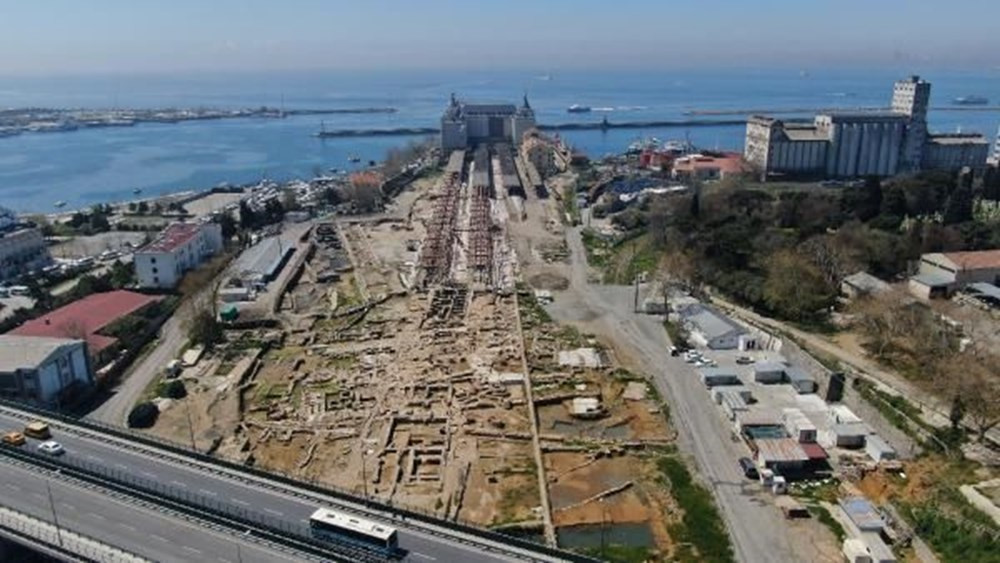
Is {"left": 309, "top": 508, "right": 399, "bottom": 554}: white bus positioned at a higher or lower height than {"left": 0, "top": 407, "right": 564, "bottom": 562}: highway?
higher

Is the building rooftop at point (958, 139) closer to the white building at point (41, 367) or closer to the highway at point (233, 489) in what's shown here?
the highway at point (233, 489)

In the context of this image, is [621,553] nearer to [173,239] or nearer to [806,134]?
[173,239]

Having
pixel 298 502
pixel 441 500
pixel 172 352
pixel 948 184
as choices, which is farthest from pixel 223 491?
pixel 948 184

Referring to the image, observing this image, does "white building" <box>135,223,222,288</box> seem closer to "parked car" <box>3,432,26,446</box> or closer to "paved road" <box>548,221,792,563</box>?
"parked car" <box>3,432,26,446</box>

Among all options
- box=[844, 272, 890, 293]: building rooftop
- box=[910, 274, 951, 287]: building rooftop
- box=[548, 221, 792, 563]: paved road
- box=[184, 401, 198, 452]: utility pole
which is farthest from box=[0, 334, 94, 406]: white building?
box=[910, 274, 951, 287]: building rooftop

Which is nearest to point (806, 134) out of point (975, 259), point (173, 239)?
point (975, 259)
